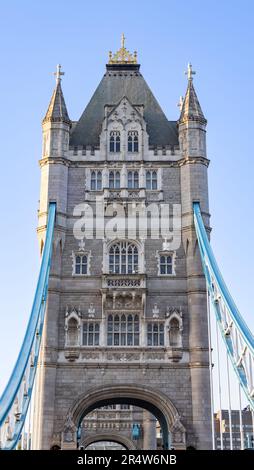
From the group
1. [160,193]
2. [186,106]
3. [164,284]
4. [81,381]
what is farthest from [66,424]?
[186,106]

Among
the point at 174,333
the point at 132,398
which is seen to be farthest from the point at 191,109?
the point at 132,398

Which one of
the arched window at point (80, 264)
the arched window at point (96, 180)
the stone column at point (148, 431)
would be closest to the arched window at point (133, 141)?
the arched window at point (96, 180)

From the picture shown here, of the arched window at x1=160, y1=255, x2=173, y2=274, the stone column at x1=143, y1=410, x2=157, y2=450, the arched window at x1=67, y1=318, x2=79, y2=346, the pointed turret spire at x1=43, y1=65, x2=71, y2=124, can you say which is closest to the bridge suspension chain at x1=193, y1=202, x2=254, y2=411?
the arched window at x1=160, y1=255, x2=173, y2=274

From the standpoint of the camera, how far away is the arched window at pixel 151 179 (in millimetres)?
38531

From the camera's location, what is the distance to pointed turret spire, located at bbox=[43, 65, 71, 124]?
128 feet

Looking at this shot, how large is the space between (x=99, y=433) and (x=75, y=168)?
18832 millimetres

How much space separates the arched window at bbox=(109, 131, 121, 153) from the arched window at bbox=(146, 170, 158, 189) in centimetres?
225

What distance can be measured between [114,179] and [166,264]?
18.5ft

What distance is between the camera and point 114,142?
39500 mm

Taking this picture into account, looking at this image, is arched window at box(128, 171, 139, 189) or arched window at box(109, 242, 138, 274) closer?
arched window at box(109, 242, 138, 274)

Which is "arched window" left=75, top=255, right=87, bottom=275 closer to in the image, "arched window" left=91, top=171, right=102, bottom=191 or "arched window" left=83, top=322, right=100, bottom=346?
"arched window" left=83, top=322, right=100, bottom=346

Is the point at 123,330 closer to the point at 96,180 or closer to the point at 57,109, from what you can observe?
the point at 96,180

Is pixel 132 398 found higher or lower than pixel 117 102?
lower

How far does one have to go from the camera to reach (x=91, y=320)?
3522 cm
